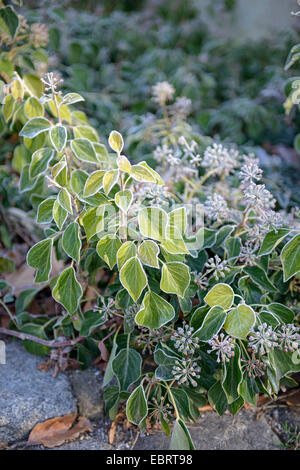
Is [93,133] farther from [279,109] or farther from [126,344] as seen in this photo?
[279,109]

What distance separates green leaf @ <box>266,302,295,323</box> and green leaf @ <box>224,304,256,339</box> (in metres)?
0.14

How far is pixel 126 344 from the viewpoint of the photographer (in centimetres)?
134

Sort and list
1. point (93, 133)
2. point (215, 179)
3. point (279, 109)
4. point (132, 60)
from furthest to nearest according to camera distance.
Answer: point (132, 60) → point (279, 109) → point (215, 179) → point (93, 133)

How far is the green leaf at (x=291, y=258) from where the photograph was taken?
Answer: 1.17 m

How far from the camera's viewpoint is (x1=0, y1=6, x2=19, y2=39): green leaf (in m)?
1.59

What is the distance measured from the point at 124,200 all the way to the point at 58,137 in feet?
0.89

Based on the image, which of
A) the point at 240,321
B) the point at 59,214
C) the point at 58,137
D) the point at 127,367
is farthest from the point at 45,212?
the point at 240,321

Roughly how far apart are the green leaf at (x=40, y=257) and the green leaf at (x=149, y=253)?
253mm

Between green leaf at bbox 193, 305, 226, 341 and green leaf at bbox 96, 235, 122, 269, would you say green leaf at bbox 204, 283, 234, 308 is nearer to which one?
green leaf at bbox 193, 305, 226, 341

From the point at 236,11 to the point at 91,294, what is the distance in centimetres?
295

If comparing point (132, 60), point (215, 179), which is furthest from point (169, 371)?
point (132, 60)

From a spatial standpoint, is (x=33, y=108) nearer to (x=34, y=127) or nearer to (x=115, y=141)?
(x=34, y=127)

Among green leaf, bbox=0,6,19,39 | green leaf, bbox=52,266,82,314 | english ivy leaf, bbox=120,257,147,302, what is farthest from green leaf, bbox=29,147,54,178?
green leaf, bbox=0,6,19,39

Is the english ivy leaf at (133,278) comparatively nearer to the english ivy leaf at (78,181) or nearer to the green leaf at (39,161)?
the english ivy leaf at (78,181)
